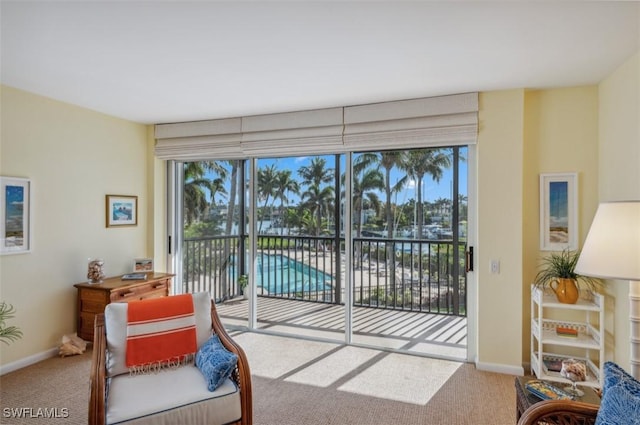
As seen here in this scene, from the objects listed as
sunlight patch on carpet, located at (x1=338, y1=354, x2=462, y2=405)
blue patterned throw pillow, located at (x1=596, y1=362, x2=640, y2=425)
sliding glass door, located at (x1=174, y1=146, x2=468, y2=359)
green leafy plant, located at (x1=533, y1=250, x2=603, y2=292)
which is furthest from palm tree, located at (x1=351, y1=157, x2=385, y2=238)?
blue patterned throw pillow, located at (x1=596, y1=362, x2=640, y2=425)

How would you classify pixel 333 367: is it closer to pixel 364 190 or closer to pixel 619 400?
pixel 364 190

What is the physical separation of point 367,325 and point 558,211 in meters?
2.10

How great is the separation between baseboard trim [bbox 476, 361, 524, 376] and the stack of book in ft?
1.49

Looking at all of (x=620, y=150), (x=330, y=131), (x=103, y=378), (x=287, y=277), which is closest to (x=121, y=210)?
(x=287, y=277)

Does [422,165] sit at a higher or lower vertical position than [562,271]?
higher

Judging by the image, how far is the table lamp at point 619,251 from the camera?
5.33 ft

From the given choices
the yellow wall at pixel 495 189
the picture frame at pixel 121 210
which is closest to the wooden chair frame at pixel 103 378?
the yellow wall at pixel 495 189

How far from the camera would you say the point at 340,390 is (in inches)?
109

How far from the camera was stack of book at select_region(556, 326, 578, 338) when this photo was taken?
2.84 metres

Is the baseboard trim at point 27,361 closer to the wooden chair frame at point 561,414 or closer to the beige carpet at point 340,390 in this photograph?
the beige carpet at point 340,390

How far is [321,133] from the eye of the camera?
368 cm

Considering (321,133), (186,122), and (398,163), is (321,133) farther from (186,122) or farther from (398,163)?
(186,122)

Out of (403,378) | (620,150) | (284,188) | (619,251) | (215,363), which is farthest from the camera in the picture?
(284,188)

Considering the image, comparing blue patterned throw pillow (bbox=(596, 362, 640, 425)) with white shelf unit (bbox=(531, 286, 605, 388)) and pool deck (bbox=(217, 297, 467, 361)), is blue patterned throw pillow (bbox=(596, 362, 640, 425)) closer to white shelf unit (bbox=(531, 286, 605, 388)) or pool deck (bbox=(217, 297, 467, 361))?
white shelf unit (bbox=(531, 286, 605, 388))
